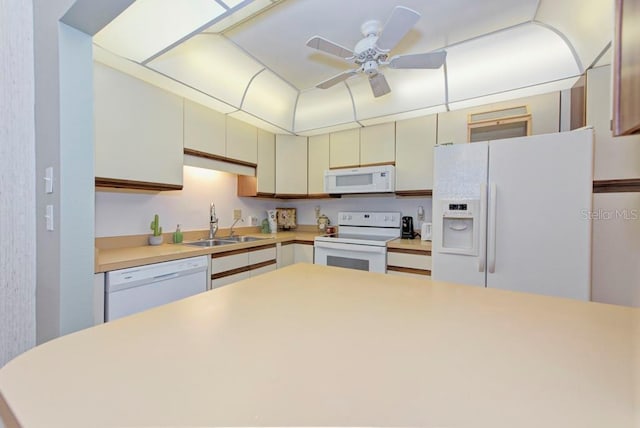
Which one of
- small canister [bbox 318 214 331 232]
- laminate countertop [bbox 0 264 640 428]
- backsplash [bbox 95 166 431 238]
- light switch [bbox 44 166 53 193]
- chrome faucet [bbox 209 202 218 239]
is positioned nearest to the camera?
laminate countertop [bbox 0 264 640 428]

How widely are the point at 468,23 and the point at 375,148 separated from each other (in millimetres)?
1260

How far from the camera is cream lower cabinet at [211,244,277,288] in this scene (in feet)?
7.32

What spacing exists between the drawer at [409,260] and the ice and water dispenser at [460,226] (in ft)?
1.05

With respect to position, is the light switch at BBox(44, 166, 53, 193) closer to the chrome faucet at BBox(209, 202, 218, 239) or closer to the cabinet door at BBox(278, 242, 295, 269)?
the chrome faucet at BBox(209, 202, 218, 239)

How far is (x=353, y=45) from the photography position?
216cm

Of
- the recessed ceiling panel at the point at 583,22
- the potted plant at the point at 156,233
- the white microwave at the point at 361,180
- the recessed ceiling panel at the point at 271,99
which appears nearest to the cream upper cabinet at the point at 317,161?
the white microwave at the point at 361,180

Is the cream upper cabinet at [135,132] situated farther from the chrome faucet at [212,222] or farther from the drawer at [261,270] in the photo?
the drawer at [261,270]

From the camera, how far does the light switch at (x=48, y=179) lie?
3.80 feet

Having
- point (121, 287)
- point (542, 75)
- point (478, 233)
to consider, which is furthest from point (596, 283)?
point (121, 287)

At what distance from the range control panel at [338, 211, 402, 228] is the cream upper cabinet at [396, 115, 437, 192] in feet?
1.48

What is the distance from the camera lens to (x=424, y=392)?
0.46 m

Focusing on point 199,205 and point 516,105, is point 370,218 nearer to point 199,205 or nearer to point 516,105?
point 516,105

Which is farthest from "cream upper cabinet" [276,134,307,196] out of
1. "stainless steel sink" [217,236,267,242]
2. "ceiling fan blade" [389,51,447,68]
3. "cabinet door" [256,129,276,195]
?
"ceiling fan blade" [389,51,447,68]

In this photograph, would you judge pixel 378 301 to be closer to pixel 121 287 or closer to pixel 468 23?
pixel 121 287
